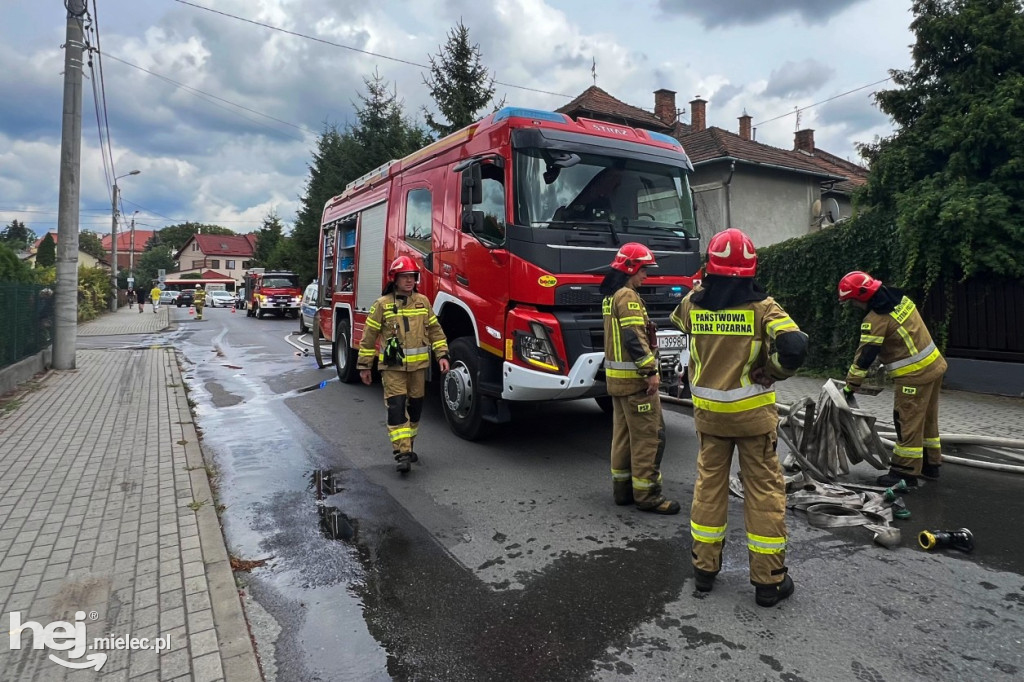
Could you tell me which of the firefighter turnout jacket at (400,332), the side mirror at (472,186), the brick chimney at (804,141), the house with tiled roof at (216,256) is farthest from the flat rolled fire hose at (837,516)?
the house with tiled roof at (216,256)

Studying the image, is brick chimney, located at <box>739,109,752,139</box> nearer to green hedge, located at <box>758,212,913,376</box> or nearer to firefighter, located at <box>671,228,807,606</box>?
green hedge, located at <box>758,212,913,376</box>

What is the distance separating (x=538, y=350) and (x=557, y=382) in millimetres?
319

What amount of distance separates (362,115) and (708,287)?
88.1ft

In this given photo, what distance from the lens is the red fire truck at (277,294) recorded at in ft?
98.9

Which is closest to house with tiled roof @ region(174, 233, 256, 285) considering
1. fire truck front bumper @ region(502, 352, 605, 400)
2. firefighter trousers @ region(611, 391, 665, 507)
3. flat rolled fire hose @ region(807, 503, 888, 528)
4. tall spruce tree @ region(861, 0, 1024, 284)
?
tall spruce tree @ region(861, 0, 1024, 284)

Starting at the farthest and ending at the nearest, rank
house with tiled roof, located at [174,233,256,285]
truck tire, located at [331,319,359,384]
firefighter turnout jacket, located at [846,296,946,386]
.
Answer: house with tiled roof, located at [174,233,256,285], truck tire, located at [331,319,359,384], firefighter turnout jacket, located at [846,296,946,386]

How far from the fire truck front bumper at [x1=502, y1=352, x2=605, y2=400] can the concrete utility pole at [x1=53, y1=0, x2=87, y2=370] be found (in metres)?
9.73

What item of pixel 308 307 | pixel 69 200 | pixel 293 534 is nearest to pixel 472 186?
pixel 293 534

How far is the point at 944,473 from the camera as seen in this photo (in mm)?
5523

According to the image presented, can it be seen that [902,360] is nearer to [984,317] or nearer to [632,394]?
[632,394]

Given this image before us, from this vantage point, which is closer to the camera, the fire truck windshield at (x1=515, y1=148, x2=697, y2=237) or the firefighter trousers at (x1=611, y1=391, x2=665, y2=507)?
the firefighter trousers at (x1=611, y1=391, x2=665, y2=507)

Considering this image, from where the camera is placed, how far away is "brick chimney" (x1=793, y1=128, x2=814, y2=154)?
28766 mm

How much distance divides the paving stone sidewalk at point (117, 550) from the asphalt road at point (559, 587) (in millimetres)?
233

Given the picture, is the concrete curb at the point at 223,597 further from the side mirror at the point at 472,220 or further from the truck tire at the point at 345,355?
the truck tire at the point at 345,355
